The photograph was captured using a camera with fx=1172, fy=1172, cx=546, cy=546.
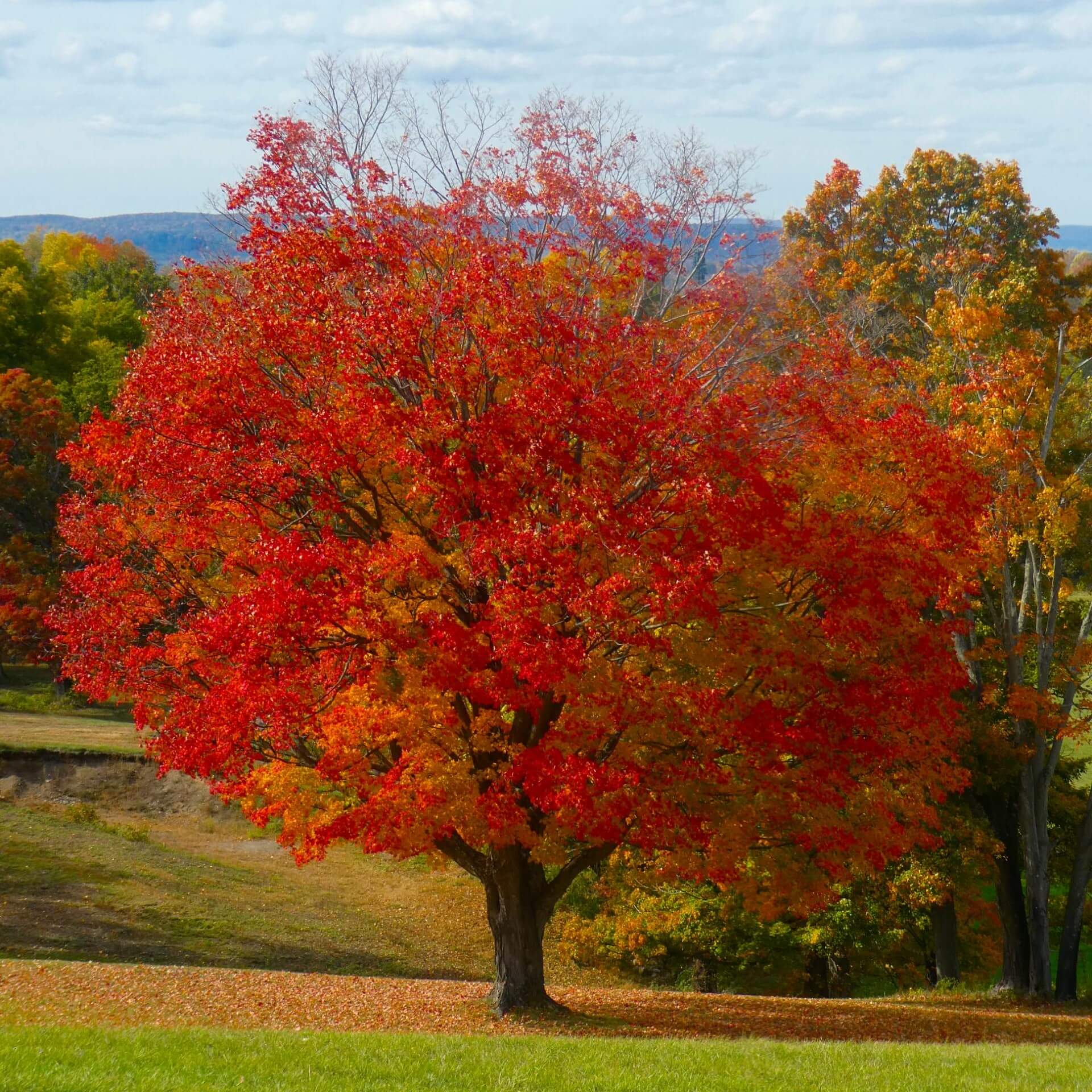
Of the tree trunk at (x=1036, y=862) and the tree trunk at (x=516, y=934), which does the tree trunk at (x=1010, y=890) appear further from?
the tree trunk at (x=516, y=934)

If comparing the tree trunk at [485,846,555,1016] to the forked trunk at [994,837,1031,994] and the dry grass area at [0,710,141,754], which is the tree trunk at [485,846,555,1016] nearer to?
the forked trunk at [994,837,1031,994]

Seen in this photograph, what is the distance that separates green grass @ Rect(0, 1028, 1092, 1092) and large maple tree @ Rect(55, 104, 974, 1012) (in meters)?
2.69

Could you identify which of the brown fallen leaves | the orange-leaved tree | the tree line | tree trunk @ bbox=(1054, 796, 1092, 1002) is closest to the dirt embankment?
the orange-leaved tree

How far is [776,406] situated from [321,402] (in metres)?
6.01

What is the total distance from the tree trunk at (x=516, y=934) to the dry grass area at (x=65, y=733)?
21199 mm

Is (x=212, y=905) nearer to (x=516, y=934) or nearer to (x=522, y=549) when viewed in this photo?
(x=516, y=934)

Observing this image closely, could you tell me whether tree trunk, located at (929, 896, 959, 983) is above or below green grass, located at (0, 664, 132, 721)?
below

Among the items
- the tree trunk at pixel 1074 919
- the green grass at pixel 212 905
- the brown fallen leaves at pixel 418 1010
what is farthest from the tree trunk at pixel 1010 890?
the green grass at pixel 212 905

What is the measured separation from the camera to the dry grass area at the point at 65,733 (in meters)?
36.6

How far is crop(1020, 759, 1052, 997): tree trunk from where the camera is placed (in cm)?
2202

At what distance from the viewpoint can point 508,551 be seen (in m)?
12.9

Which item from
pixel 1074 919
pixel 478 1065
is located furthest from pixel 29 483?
pixel 478 1065

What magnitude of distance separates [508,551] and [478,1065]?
17.0 feet

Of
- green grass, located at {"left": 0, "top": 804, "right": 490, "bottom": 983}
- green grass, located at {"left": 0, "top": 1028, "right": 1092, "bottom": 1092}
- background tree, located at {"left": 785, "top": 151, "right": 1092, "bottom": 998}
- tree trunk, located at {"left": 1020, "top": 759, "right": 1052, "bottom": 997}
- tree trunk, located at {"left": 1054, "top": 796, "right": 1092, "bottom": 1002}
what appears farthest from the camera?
green grass, located at {"left": 0, "top": 804, "right": 490, "bottom": 983}
